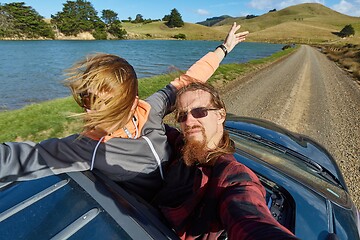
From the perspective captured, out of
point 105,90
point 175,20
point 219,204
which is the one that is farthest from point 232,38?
point 175,20

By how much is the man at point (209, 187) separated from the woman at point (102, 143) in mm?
184

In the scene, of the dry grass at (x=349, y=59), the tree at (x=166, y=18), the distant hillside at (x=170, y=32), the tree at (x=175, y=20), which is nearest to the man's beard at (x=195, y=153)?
the dry grass at (x=349, y=59)

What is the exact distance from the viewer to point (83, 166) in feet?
4.23

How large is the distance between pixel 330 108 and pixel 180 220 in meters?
8.82

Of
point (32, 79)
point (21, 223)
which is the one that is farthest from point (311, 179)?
point (32, 79)

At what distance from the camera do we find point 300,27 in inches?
4441

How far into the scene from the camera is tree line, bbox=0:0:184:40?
63562 millimetres

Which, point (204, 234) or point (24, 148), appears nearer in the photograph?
point (204, 234)

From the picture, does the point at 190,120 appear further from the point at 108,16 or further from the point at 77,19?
the point at 108,16

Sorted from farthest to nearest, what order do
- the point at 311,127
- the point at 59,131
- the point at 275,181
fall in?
the point at 311,127 → the point at 59,131 → the point at 275,181

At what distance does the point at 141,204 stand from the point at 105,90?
23.5 inches

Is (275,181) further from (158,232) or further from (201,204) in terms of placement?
(158,232)

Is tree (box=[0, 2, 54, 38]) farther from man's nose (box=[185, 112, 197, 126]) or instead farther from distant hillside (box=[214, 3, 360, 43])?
man's nose (box=[185, 112, 197, 126])

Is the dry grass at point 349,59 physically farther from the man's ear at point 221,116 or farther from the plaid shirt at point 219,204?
the plaid shirt at point 219,204
